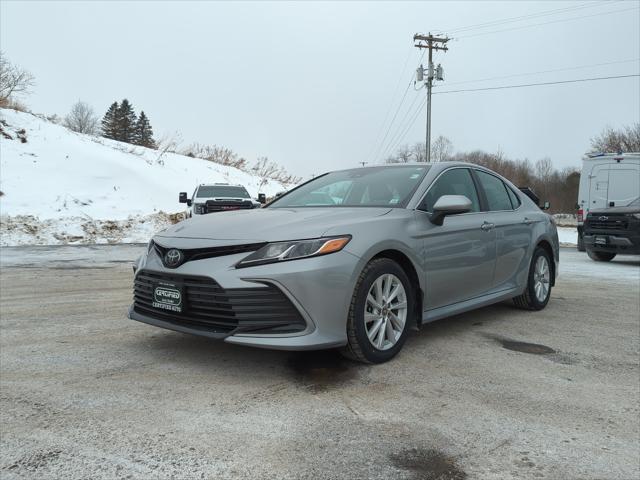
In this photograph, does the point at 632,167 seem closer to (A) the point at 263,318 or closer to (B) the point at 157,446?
(A) the point at 263,318

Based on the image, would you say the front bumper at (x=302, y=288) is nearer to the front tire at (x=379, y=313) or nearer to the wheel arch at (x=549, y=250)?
the front tire at (x=379, y=313)

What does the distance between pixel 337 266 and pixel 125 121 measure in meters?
69.4

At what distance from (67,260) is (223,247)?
8.25 meters

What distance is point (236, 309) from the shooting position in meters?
3.07

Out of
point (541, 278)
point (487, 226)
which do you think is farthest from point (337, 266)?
point (541, 278)

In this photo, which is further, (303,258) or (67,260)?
(67,260)

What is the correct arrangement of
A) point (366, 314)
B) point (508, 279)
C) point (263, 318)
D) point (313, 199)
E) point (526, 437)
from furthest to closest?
1. point (508, 279)
2. point (313, 199)
3. point (366, 314)
4. point (263, 318)
5. point (526, 437)

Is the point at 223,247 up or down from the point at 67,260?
up

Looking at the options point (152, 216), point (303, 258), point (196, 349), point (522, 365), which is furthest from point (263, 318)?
point (152, 216)

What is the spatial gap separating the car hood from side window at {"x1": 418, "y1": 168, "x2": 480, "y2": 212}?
1.55 ft

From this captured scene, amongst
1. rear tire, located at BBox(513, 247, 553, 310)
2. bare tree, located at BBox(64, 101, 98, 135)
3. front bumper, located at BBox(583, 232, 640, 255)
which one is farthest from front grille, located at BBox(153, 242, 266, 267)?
bare tree, located at BBox(64, 101, 98, 135)

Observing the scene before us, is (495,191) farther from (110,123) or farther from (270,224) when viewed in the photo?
(110,123)

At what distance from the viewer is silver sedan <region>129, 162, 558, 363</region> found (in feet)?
10.1

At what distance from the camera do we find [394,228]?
3.62 meters
